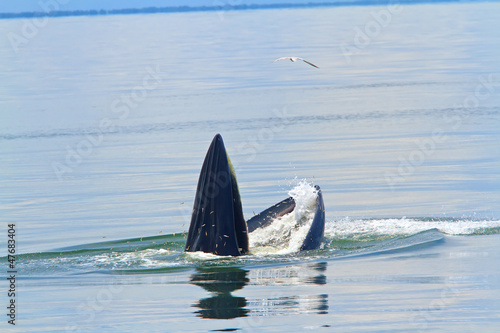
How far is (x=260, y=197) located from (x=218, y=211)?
6261 mm

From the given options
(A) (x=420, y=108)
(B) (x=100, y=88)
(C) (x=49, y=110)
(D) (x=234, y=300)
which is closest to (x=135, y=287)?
(D) (x=234, y=300)

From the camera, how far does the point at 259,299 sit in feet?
45.0

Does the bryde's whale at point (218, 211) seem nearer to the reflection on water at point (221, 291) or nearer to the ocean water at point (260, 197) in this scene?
the ocean water at point (260, 197)

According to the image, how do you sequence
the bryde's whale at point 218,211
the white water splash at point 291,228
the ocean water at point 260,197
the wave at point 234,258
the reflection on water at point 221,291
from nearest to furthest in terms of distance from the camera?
1. the reflection on water at point 221,291
2. the ocean water at point 260,197
3. the bryde's whale at point 218,211
4. the wave at point 234,258
5. the white water splash at point 291,228

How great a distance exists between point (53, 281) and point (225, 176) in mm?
3423

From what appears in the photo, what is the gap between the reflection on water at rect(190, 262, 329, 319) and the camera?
13.1m

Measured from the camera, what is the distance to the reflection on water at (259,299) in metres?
13.1

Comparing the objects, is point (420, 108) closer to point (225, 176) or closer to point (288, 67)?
point (225, 176)
